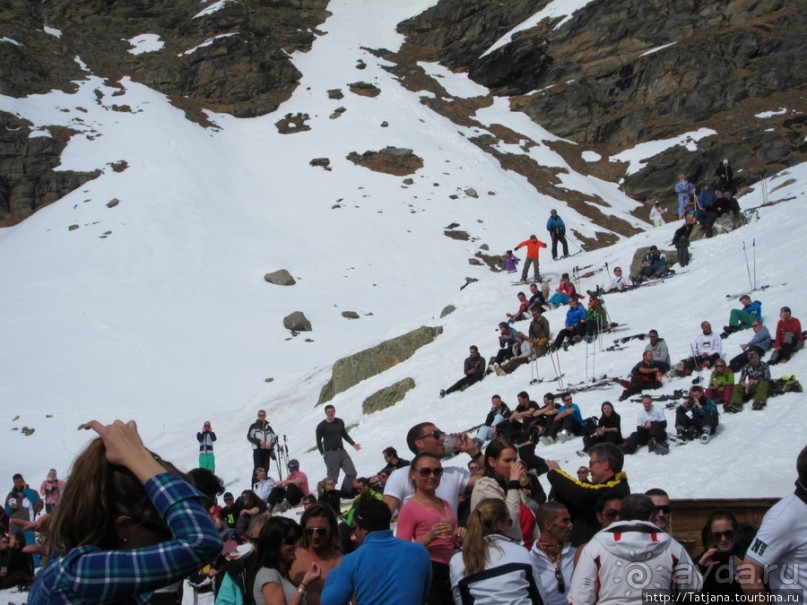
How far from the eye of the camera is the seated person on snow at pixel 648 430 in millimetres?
9617

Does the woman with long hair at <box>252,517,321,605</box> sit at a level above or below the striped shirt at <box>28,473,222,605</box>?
below

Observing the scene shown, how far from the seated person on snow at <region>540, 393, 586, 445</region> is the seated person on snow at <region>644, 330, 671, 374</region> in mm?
2091

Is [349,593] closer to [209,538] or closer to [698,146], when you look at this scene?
[209,538]

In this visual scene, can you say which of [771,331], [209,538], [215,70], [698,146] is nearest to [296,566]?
[209,538]

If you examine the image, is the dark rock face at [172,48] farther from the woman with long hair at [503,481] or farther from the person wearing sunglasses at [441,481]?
the woman with long hair at [503,481]

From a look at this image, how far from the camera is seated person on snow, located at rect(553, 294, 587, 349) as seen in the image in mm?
16312

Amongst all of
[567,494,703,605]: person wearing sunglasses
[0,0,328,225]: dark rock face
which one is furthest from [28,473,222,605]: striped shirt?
[0,0,328,225]: dark rock face

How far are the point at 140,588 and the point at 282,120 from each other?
57369 mm

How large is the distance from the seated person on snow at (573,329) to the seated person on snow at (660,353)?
12.0ft

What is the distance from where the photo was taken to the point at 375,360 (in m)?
20.9

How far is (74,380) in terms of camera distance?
26203 mm

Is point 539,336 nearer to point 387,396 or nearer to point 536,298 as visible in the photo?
point 536,298

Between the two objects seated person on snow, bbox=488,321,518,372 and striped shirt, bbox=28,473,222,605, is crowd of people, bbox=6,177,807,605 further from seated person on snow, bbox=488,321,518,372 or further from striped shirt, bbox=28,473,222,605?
seated person on snow, bbox=488,321,518,372

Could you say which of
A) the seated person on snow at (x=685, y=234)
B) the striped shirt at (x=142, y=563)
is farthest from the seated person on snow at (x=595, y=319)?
the striped shirt at (x=142, y=563)
